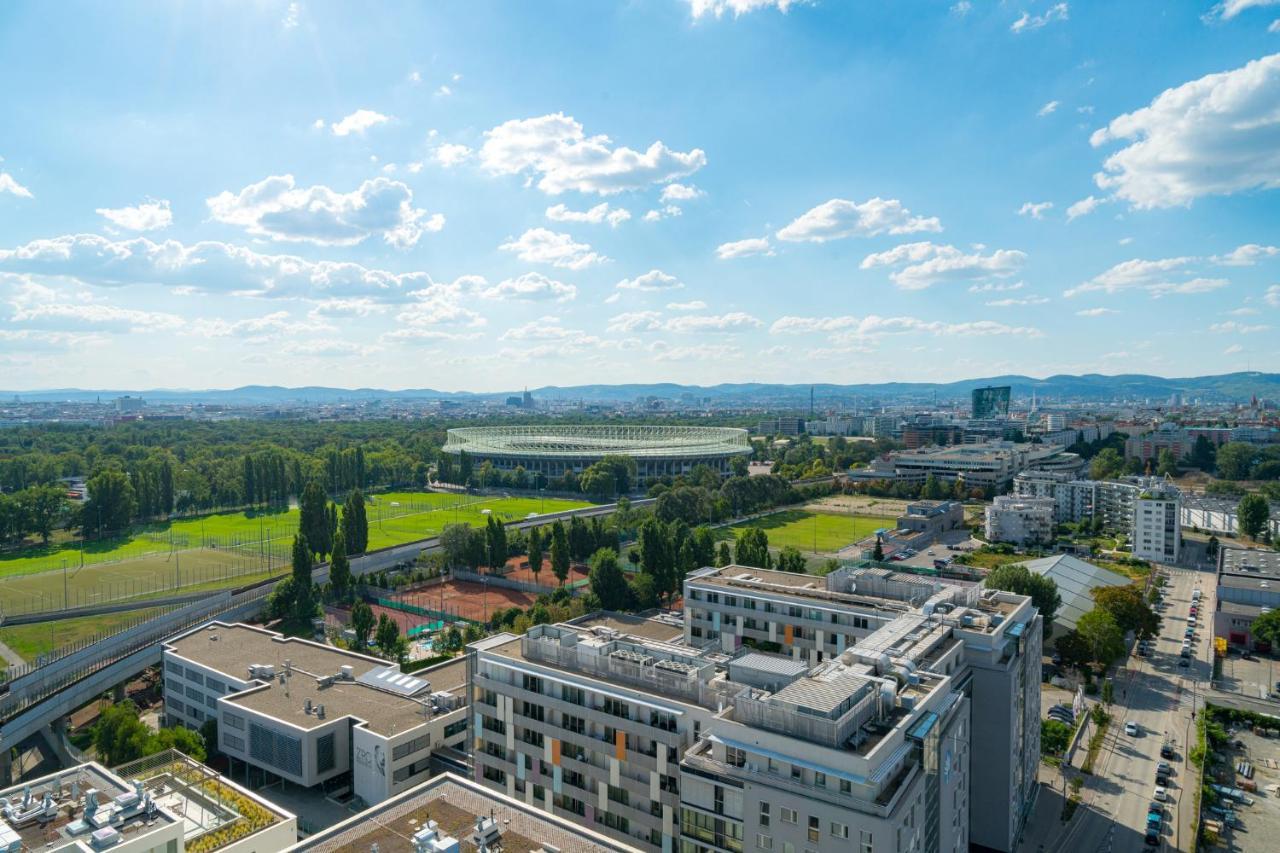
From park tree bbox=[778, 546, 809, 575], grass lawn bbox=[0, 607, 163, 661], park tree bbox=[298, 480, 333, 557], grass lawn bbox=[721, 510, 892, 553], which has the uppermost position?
park tree bbox=[298, 480, 333, 557]

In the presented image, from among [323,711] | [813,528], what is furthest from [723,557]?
[323,711]

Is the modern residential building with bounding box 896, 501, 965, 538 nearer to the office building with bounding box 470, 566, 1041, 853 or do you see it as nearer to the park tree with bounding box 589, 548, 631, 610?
the park tree with bounding box 589, 548, 631, 610

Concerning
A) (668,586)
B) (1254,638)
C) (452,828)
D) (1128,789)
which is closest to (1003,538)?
(1254,638)

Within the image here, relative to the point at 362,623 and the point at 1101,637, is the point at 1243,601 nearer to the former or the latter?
the point at 1101,637

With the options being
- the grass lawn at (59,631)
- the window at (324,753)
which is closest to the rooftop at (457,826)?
the window at (324,753)

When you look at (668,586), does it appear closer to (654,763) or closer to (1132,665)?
(1132,665)

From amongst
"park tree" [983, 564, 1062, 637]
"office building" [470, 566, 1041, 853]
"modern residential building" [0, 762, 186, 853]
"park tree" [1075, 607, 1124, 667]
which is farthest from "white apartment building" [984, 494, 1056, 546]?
"modern residential building" [0, 762, 186, 853]
